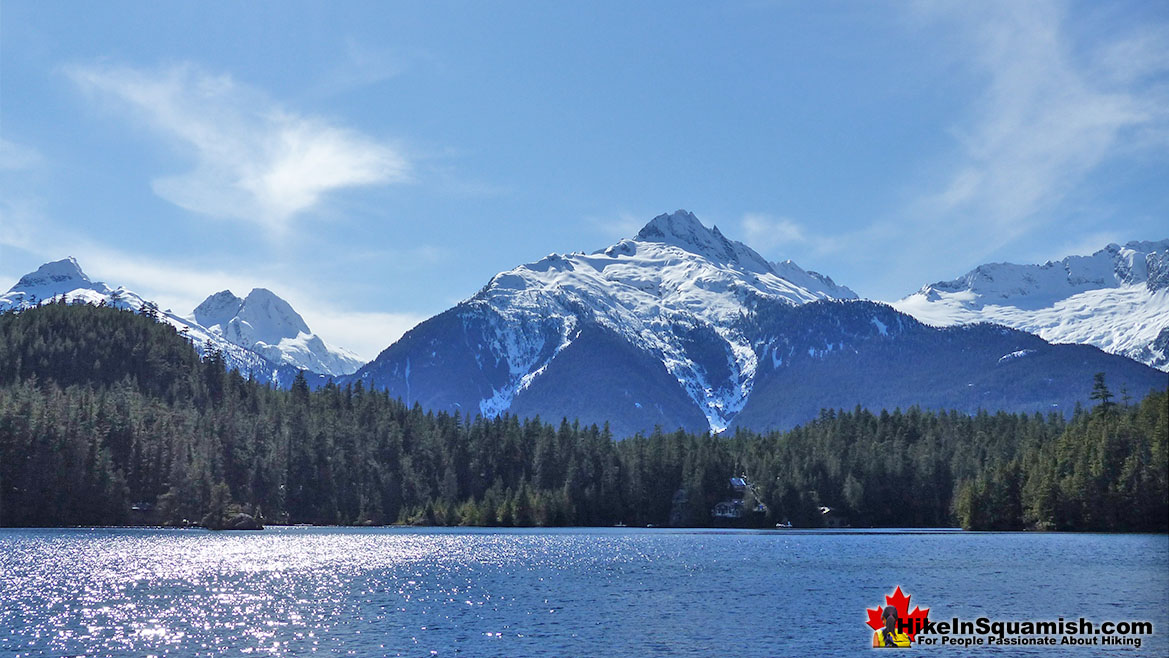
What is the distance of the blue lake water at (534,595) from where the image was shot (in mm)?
66250

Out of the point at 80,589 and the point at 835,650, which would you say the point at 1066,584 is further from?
the point at 80,589

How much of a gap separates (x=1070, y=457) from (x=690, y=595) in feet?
389

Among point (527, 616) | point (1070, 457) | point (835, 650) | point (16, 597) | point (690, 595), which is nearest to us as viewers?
point (835, 650)

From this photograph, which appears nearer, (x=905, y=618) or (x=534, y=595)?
(x=905, y=618)

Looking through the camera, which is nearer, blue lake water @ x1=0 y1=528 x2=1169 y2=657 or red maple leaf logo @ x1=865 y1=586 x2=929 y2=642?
blue lake water @ x1=0 y1=528 x2=1169 y2=657

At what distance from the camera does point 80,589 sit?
9294cm

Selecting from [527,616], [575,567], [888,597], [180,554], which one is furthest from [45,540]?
[888,597]

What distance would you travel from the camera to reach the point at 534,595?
92.9 metres

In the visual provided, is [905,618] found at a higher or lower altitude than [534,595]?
higher

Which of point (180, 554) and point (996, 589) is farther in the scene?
point (180, 554)

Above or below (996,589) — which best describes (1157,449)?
above

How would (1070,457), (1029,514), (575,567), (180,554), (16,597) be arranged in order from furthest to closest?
(1029,514) → (1070,457) → (180,554) → (575,567) → (16,597)

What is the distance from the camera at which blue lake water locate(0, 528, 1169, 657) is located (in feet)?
217

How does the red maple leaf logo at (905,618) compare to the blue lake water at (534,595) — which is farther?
the red maple leaf logo at (905,618)
